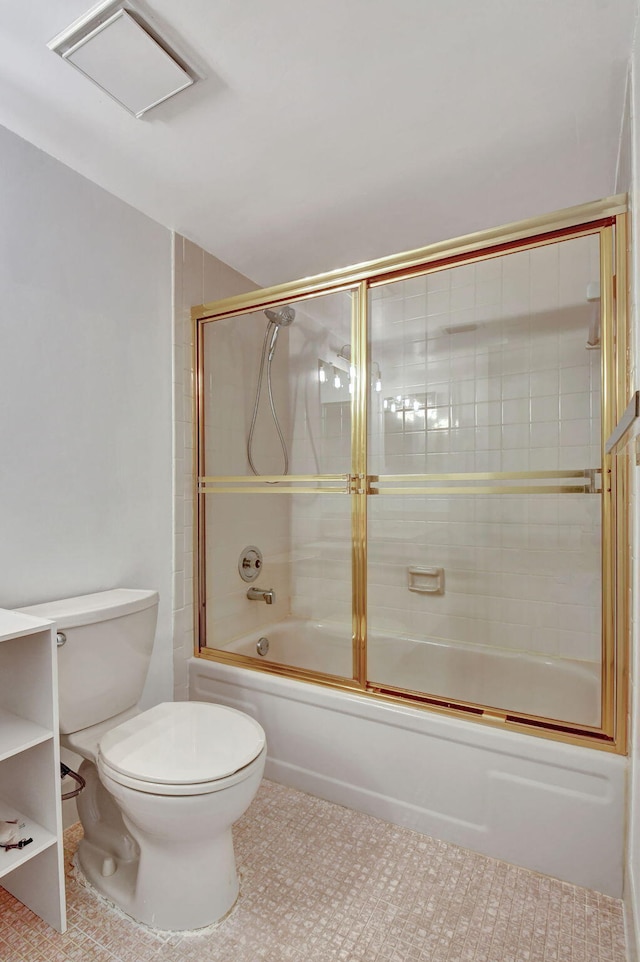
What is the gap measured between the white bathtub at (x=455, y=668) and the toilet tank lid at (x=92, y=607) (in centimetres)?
66

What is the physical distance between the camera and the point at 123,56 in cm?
122

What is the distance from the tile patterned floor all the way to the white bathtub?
1.50ft

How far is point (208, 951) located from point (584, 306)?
2111 mm

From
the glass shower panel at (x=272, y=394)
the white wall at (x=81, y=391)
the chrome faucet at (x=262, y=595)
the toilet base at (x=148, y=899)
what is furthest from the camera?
the chrome faucet at (x=262, y=595)

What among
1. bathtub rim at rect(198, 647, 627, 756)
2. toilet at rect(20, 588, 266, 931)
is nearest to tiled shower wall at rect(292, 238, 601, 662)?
bathtub rim at rect(198, 647, 627, 756)

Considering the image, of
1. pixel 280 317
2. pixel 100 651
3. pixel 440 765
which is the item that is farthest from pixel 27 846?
pixel 280 317

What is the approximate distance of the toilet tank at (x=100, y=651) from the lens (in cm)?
140

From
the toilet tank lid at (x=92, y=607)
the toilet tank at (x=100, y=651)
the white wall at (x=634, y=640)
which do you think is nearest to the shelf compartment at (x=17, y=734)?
the toilet tank at (x=100, y=651)

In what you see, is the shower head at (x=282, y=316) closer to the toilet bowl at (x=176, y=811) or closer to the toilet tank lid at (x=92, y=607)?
the toilet tank lid at (x=92, y=607)

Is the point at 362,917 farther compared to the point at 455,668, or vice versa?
the point at 455,668

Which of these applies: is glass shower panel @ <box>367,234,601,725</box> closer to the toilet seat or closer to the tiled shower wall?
the tiled shower wall

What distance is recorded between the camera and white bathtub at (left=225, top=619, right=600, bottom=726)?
160 cm

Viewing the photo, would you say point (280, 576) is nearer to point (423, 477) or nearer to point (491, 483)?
point (423, 477)

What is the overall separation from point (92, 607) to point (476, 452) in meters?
1.60
